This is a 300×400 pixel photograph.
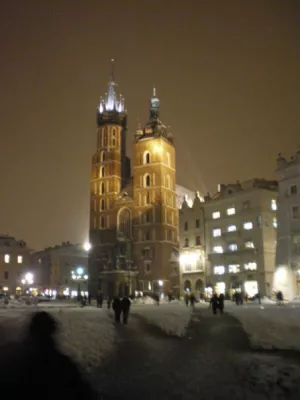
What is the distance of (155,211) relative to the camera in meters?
106

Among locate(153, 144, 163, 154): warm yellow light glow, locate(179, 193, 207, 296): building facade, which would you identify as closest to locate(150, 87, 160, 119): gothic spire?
locate(153, 144, 163, 154): warm yellow light glow

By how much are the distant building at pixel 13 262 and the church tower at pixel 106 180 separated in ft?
104

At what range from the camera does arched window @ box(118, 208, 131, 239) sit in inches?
4353

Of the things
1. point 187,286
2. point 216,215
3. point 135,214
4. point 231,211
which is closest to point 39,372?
point 231,211

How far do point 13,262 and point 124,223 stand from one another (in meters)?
44.0

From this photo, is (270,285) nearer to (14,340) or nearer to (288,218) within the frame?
(288,218)

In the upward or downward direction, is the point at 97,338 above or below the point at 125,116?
below

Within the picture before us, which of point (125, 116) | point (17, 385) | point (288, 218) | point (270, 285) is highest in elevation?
point (125, 116)

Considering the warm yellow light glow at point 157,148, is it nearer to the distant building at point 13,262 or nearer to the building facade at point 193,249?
the building facade at point 193,249

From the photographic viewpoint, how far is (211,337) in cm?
2838

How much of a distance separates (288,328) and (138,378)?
14638 mm

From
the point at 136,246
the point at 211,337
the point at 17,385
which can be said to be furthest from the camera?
the point at 136,246

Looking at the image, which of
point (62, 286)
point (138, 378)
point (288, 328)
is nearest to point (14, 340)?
point (138, 378)

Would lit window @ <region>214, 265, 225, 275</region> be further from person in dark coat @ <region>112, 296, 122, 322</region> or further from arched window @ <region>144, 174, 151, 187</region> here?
person in dark coat @ <region>112, 296, 122, 322</region>
